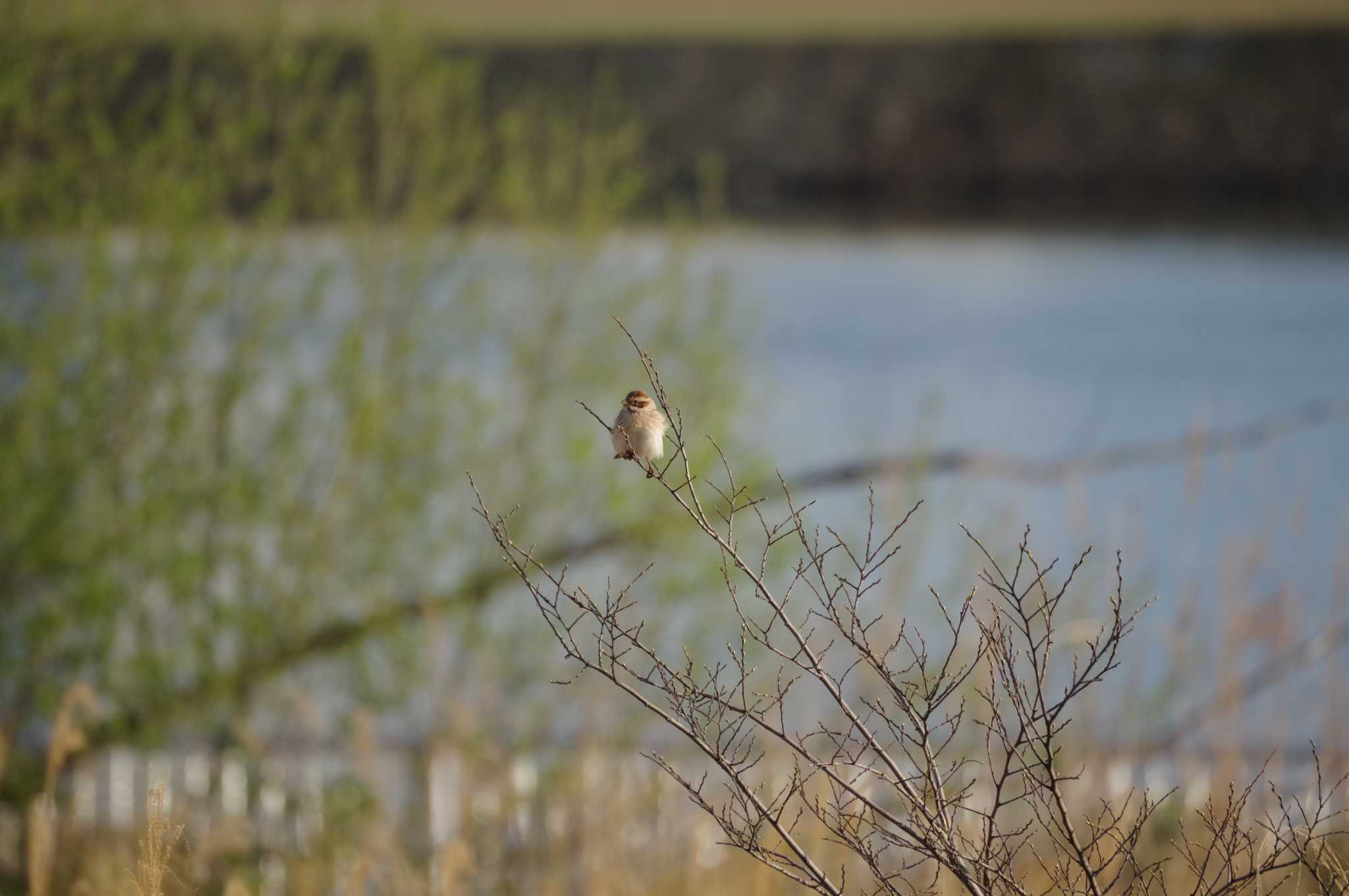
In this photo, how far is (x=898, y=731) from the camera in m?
1.89

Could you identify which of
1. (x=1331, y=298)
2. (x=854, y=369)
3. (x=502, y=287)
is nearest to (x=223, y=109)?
(x=502, y=287)

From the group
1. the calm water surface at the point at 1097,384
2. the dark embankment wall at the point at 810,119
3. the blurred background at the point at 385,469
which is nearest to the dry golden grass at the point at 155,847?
the blurred background at the point at 385,469

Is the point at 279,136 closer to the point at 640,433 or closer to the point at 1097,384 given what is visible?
the point at 640,433

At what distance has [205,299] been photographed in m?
5.86

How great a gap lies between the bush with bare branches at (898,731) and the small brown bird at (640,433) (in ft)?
0.20

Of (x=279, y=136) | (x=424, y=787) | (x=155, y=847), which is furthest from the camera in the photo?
(x=279, y=136)

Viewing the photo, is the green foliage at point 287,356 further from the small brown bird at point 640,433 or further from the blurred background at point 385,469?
the small brown bird at point 640,433

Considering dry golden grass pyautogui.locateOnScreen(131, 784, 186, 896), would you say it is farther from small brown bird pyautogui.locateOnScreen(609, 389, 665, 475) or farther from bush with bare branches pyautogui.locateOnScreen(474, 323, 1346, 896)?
small brown bird pyautogui.locateOnScreen(609, 389, 665, 475)

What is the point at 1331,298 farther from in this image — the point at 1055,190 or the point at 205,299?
the point at 205,299

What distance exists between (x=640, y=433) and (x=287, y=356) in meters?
4.77

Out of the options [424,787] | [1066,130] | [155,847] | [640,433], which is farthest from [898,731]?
[1066,130]

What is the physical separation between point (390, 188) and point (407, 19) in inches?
31.6

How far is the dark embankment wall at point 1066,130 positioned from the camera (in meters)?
28.5

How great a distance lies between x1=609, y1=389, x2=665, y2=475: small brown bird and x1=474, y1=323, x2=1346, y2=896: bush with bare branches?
61mm
